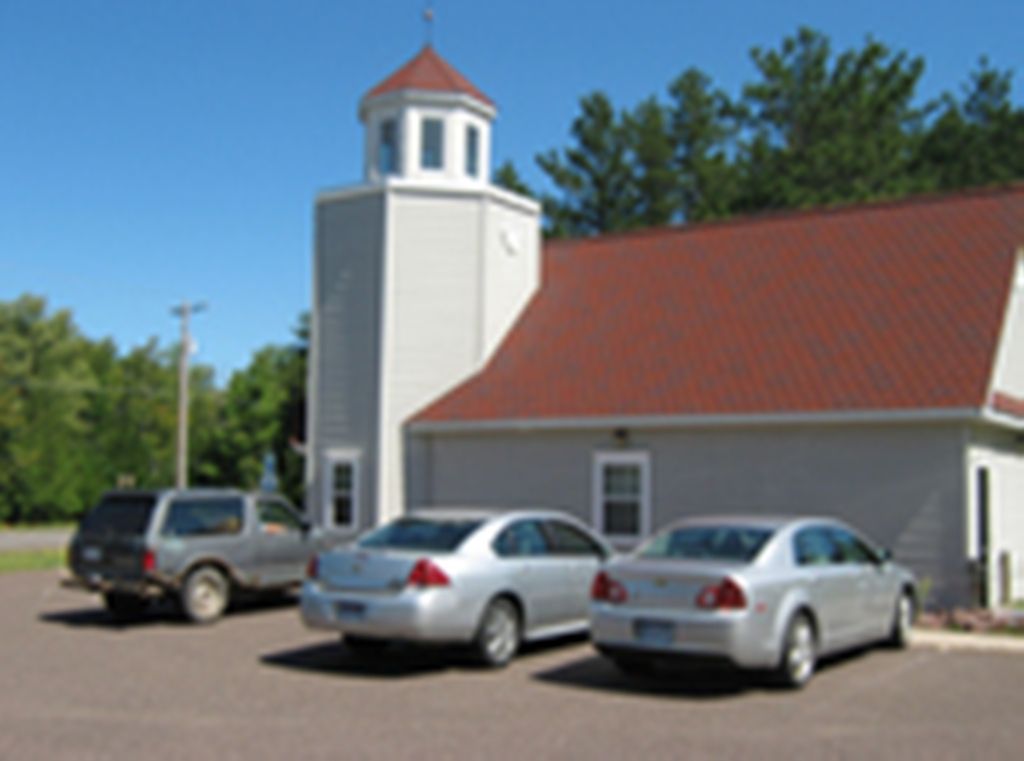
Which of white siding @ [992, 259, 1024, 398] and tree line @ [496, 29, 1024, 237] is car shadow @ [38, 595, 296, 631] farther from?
tree line @ [496, 29, 1024, 237]

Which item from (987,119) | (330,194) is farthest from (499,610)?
(987,119)

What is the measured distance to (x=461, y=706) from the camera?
921 cm

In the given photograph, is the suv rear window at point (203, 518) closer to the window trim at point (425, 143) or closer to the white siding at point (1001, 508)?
the window trim at point (425, 143)

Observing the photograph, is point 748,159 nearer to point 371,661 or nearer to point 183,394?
point 183,394

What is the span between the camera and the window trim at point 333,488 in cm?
1995

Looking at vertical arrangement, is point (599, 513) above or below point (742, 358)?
below

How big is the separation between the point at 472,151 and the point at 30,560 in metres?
14.6

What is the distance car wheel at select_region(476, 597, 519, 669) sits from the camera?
10.8 m

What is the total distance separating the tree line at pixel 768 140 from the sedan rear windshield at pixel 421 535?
104 feet

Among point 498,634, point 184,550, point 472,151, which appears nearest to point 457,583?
point 498,634

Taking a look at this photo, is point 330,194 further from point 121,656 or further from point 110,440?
point 110,440

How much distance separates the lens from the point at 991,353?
1562cm

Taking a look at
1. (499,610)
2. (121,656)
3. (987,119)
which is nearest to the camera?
(499,610)

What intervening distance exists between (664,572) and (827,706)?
167 centimetres
